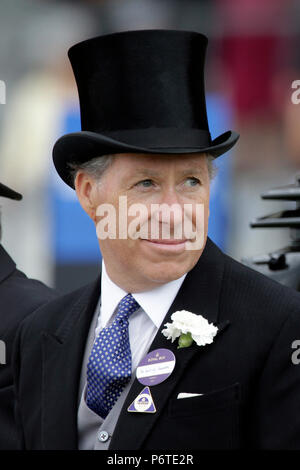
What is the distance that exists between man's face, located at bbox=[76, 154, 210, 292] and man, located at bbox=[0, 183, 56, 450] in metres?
0.85

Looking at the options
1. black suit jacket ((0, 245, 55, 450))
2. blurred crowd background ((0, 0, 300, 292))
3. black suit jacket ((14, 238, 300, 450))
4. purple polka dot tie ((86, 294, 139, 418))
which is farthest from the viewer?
blurred crowd background ((0, 0, 300, 292))

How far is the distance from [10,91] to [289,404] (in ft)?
19.6

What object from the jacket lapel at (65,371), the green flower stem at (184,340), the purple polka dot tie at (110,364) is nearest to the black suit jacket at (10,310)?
the jacket lapel at (65,371)

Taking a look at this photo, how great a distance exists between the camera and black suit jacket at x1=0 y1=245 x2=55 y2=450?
10.5ft

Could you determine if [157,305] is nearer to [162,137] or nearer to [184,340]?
[184,340]

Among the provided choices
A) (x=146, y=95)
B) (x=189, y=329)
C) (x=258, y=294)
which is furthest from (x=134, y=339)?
(x=146, y=95)

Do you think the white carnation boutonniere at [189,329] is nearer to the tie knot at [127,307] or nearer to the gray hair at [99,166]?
the tie knot at [127,307]

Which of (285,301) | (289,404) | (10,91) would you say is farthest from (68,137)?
(10,91)

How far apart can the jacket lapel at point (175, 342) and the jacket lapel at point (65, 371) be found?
18 cm

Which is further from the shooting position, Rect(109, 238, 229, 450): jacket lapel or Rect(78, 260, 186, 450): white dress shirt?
Rect(78, 260, 186, 450): white dress shirt

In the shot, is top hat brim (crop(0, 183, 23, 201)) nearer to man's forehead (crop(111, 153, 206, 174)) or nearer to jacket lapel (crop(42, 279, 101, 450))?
jacket lapel (crop(42, 279, 101, 450))

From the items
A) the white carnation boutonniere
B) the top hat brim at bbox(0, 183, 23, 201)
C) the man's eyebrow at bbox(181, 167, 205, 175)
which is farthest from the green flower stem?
the top hat brim at bbox(0, 183, 23, 201)

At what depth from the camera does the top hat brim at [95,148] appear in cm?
251

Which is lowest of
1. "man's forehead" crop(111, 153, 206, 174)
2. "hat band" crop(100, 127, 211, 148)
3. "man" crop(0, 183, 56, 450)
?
"man" crop(0, 183, 56, 450)
